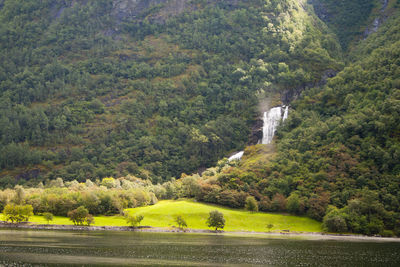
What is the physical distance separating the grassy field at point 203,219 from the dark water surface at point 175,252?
4055cm

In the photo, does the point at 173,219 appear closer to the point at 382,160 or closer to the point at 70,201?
the point at 70,201

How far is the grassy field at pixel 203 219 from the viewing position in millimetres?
159250

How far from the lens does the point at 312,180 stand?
184125mm

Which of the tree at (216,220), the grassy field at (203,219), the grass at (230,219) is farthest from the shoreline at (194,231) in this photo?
the grass at (230,219)

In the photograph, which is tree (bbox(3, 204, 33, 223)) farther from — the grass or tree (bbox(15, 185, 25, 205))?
the grass

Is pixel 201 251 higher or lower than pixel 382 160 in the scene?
lower

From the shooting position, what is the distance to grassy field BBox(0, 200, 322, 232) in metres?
159

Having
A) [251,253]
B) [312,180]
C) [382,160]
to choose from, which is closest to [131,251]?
[251,253]

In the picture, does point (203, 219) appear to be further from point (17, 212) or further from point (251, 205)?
point (17, 212)

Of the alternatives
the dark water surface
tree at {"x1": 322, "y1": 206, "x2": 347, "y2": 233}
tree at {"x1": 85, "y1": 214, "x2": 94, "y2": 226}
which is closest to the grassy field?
tree at {"x1": 85, "y1": 214, "x2": 94, "y2": 226}

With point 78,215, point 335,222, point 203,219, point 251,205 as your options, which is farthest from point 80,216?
point 335,222

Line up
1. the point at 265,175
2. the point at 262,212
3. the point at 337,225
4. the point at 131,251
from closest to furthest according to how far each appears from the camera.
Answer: the point at 131,251 → the point at 337,225 → the point at 262,212 → the point at 265,175

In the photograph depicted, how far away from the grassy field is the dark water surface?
40553 mm

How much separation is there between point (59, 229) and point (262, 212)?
223ft
